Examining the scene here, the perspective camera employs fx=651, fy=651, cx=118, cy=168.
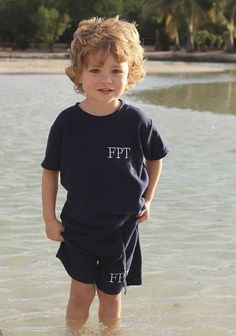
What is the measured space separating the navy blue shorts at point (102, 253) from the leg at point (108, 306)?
2.5 inches

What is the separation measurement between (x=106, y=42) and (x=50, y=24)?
6811 cm

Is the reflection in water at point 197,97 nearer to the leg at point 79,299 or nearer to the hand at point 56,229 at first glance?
the leg at point 79,299

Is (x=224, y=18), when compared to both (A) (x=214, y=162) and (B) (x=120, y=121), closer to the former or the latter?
(A) (x=214, y=162)

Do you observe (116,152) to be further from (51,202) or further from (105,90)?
(51,202)

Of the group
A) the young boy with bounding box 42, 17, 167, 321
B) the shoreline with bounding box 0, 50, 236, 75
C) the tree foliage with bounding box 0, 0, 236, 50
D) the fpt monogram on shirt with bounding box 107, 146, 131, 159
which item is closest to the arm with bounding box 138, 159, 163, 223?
the young boy with bounding box 42, 17, 167, 321

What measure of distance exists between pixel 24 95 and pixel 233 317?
1573 cm

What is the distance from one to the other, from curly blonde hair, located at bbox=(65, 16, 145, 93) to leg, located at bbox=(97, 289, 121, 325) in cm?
103

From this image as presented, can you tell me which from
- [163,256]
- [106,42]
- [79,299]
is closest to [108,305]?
[79,299]

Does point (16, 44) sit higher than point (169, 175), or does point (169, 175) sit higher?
point (169, 175)

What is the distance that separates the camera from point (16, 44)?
77.1 m

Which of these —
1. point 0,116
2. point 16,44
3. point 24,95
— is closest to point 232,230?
point 0,116

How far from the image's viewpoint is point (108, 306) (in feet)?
10.2

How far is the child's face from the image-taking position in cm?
280

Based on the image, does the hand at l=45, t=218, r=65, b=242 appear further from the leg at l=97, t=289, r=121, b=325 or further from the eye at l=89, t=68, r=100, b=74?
the eye at l=89, t=68, r=100, b=74
